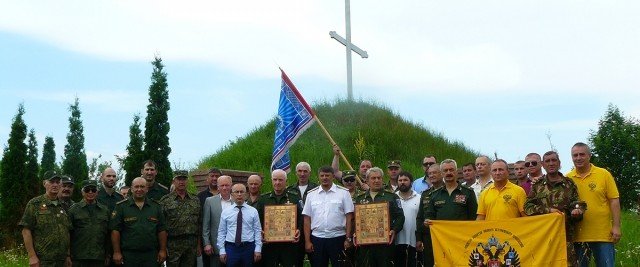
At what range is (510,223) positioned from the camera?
9.45 metres

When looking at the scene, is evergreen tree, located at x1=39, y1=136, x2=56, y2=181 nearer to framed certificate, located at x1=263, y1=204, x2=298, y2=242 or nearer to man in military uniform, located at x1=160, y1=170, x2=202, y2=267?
man in military uniform, located at x1=160, y1=170, x2=202, y2=267

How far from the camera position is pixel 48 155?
31.5 meters

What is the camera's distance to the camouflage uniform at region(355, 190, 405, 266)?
1045cm

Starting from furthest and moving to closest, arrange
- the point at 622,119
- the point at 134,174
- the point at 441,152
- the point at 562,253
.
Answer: the point at 622,119 → the point at 441,152 → the point at 134,174 → the point at 562,253

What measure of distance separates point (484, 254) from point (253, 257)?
9.86 ft

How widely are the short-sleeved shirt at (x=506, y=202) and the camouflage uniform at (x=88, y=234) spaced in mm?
4795

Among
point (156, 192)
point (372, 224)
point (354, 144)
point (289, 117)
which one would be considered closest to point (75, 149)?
point (354, 144)

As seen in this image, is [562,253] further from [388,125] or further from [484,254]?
[388,125]

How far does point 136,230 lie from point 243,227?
135 centimetres

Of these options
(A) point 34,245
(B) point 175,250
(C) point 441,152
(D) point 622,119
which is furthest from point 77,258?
(D) point 622,119

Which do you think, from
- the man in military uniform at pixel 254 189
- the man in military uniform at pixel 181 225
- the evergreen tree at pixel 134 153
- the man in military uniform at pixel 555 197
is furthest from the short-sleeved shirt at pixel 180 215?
the evergreen tree at pixel 134 153

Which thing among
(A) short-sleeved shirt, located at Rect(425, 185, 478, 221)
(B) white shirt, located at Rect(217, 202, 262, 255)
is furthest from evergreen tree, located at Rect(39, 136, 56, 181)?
(A) short-sleeved shirt, located at Rect(425, 185, 478, 221)

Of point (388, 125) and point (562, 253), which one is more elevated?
point (388, 125)

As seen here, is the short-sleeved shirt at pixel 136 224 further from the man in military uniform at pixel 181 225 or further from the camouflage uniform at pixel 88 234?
the man in military uniform at pixel 181 225
